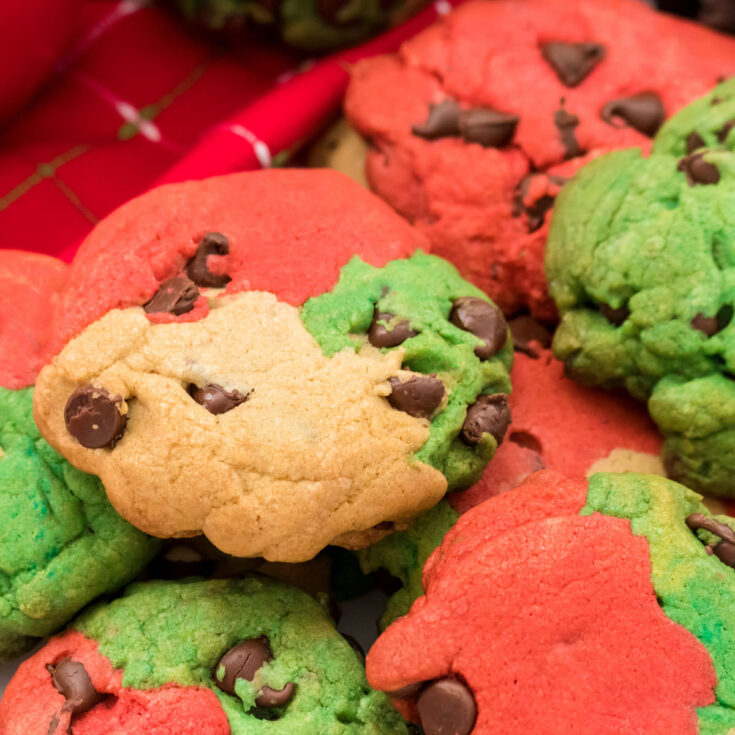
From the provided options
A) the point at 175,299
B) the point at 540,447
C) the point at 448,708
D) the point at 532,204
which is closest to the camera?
the point at 448,708

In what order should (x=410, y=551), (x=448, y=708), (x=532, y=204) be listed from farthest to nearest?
(x=532, y=204)
(x=410, y=551)
(x=448, y=708)

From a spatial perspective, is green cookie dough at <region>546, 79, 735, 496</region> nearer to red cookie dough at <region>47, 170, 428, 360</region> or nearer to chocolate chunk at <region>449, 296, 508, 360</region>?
chocolate chunk at <region>449, 296, 508, 360</region>

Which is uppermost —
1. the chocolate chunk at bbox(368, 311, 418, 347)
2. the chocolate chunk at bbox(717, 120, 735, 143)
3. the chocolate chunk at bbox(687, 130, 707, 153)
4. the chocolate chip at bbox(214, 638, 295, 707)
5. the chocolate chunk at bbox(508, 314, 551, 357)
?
the chocolate chunk at bbox(717, 120, 735, 143)

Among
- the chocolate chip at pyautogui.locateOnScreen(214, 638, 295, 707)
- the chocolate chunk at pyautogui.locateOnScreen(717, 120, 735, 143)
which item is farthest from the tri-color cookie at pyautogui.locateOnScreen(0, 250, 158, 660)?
the chocolate chunk at pyautogui.locateOnScreen(717, 120, 735, 143)

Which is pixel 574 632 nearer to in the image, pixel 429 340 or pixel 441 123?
pixel 429 340

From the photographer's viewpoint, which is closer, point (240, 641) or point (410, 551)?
point (240, 641)

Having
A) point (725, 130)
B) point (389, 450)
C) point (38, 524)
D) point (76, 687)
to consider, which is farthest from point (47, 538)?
point (725, 130)

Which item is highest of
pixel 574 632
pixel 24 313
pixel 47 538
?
pixel 24 313
